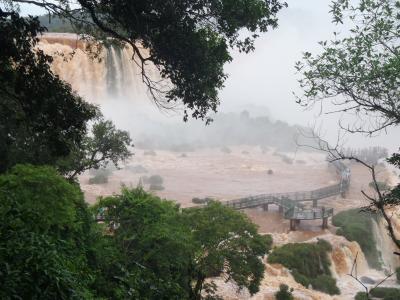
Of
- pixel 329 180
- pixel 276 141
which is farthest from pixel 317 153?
pixel 329 180

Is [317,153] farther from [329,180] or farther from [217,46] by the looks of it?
[217,46]

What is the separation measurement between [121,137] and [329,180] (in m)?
38.4

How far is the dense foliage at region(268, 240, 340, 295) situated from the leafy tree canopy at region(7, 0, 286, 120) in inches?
770

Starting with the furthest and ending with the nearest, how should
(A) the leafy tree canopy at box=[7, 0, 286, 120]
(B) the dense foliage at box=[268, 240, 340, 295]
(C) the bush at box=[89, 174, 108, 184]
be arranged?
(C) the bush at box=[89, 174, 108, 184], (B) the dense foliage at box=[268, 240, 340, 295], (A) the leafy tree canopy at box=[7, 0, 286, 120]

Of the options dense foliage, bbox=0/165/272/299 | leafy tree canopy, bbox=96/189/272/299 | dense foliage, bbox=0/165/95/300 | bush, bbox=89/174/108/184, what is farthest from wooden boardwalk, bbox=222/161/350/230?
dense foliage, bbox=0/165/95/300

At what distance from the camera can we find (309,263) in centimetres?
2698

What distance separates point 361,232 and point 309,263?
278 inches

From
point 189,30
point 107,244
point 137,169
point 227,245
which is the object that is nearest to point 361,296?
point 227,245

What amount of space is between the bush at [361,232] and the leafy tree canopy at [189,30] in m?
25.1

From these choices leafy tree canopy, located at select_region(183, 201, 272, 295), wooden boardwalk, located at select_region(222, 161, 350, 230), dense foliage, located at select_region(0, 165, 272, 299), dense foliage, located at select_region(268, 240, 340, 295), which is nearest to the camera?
dense foliage, located at select_region(0, 165, 272, 299)

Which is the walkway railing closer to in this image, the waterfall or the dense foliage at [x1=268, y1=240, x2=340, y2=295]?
the dense foliage at [x1=268, y1=240, x2=340, y2=295]

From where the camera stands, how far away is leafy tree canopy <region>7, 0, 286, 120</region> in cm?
773

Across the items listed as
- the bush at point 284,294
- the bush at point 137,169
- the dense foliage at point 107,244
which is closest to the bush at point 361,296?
the bush at point 284,294

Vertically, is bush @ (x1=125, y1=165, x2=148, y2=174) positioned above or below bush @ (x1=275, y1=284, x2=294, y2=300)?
above
